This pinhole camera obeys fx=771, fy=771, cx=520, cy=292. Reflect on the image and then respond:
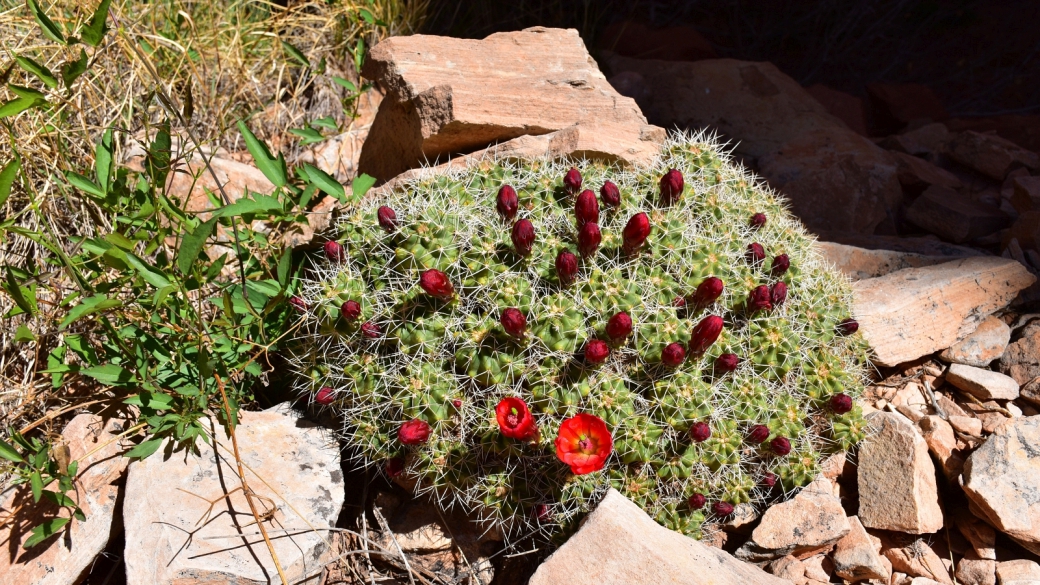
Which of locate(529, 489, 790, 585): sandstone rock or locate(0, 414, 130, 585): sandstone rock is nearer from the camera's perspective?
locate(529, 489, 790, 585): sandstone rock

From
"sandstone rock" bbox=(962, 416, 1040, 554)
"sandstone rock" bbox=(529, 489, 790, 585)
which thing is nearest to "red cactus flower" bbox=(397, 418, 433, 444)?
"sandstone rock" bbox=(529, 489, 790, 585)

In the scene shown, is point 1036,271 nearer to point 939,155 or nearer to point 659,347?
point 939,155

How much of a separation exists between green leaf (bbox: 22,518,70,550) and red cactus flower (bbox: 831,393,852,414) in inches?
118

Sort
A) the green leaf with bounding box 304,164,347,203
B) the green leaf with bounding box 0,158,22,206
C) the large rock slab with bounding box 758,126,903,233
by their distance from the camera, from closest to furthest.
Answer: the green leaf with bounding box 0,158,22,206 → the green leaf with bounding box 304,164,347,203 → the large rock slab with bounding box 758,126,903,233

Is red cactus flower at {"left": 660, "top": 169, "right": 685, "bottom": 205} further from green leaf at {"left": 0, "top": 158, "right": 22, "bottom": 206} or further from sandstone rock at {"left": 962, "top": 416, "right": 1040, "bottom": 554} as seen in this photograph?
green leaf at {"left": 0, "top": 158, "right": 22, "bottom": 206}

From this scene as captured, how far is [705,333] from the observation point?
2809 mm

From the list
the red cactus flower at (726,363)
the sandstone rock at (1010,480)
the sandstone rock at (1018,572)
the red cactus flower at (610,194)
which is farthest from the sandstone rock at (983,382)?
the red cactus flower at (610,194)

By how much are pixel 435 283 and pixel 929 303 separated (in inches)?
100

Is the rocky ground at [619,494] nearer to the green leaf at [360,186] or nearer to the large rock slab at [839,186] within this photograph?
the large rock slab at [839,186]

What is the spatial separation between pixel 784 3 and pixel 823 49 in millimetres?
605

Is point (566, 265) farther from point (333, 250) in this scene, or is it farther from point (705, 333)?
point (333, 250)

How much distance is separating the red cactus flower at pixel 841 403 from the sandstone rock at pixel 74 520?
2.83 m

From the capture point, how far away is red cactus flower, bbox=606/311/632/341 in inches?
107

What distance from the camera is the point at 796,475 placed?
125 inches
